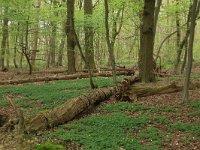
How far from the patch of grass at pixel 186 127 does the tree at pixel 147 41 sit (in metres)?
5.33

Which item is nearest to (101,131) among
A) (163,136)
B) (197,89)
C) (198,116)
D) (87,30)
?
(163,136)

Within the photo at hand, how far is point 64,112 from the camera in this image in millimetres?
11438

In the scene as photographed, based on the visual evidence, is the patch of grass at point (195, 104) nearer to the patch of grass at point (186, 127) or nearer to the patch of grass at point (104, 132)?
the patch of grass at point (186, 127)

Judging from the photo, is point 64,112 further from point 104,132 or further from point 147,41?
point 147,41

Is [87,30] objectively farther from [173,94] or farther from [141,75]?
[173,94]

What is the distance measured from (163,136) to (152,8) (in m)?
7.59

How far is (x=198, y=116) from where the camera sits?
1116cm

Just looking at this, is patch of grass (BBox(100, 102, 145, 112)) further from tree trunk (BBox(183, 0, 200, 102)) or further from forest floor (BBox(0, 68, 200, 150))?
tree trunk (BBox(183, 0, 200, 102))

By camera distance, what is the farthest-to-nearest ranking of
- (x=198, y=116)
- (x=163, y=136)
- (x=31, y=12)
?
(x=31, y=12)
(x=198, y=116)
(x=163, y=136)

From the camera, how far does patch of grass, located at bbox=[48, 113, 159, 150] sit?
29.4 ft

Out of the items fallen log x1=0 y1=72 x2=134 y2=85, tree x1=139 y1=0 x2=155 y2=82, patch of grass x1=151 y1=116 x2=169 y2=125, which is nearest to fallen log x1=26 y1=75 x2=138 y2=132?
tree x1=139 y1=0 x2=155 y2=82

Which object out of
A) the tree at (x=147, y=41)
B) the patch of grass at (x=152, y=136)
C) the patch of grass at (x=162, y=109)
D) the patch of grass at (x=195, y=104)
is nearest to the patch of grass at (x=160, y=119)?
the patch of grass at (x=152, y=136)

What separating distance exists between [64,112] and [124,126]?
2240 millimetres

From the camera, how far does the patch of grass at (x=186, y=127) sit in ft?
32.1
